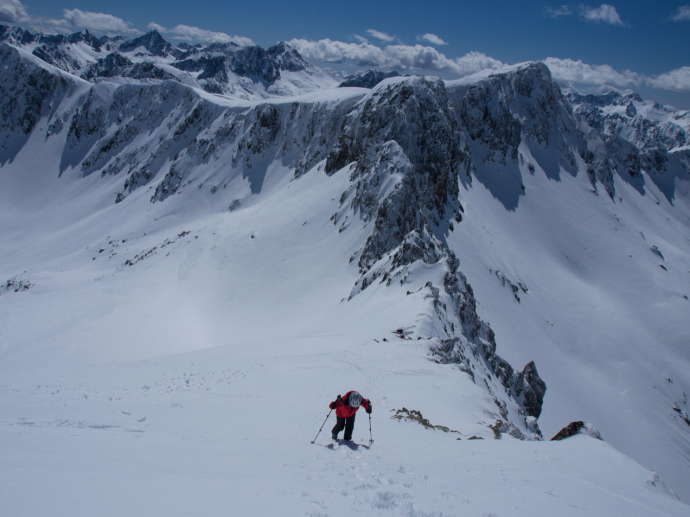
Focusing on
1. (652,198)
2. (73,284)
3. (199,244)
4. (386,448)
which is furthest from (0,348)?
(652,198)

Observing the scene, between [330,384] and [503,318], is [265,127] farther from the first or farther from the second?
[330,384]

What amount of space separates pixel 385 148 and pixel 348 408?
4000 centimetres

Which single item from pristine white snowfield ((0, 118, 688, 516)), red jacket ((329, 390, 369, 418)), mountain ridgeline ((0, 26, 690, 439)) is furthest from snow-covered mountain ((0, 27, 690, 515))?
red jacket ((329, 390, 369, 418))

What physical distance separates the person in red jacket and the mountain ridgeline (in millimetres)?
6352

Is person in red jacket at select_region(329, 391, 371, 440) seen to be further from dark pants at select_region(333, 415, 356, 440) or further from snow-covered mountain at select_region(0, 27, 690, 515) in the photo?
snow-covered mountain at select_region(0, 27, 690, 515)

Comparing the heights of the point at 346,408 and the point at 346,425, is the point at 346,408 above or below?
above

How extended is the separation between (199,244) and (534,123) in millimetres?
87805

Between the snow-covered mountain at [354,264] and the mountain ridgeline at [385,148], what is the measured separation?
1.44 ft

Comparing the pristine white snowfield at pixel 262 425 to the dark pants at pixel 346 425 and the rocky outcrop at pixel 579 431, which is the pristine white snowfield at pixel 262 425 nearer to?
the dark pants at pixel 346 425

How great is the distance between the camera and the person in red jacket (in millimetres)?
8977

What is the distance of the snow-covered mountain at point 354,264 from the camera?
1414 cm

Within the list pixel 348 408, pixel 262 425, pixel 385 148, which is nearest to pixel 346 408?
pixel 348 408

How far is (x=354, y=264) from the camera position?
37188mm

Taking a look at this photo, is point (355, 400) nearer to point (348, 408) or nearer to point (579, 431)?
point (348, 408)
